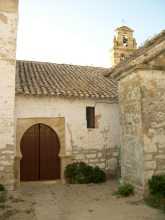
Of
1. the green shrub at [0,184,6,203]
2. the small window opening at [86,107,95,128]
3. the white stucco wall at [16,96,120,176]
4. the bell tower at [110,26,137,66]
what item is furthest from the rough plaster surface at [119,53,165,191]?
the bell tower at [110,26,137,66]

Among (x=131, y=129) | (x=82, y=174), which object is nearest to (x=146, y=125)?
(x=131, y=129)

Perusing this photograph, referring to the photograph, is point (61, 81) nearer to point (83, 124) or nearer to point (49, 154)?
point (83, 124)

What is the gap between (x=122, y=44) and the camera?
20.4m

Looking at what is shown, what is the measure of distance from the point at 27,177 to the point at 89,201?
398 cm

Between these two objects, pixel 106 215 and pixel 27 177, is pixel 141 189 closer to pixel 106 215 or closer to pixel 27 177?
pixel 106 215

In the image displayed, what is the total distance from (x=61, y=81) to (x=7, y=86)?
331 cm

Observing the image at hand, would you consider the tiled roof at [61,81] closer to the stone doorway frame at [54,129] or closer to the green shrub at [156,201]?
the stone doorway frame at [54,129]

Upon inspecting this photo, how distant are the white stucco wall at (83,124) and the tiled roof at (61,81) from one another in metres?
Result: 0.38

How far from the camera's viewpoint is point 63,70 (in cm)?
1553

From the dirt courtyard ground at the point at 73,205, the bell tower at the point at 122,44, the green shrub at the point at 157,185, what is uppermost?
the bell tower at the point at 122,44

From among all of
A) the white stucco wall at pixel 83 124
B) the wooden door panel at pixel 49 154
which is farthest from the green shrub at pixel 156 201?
the wooden door panel at pixel 49 154

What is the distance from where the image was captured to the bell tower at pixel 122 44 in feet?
66.0

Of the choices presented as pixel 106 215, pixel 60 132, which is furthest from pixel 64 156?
pixel 106 215

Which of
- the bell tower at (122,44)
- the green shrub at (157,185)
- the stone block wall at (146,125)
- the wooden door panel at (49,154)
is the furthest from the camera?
the bell tower at (122,44)
